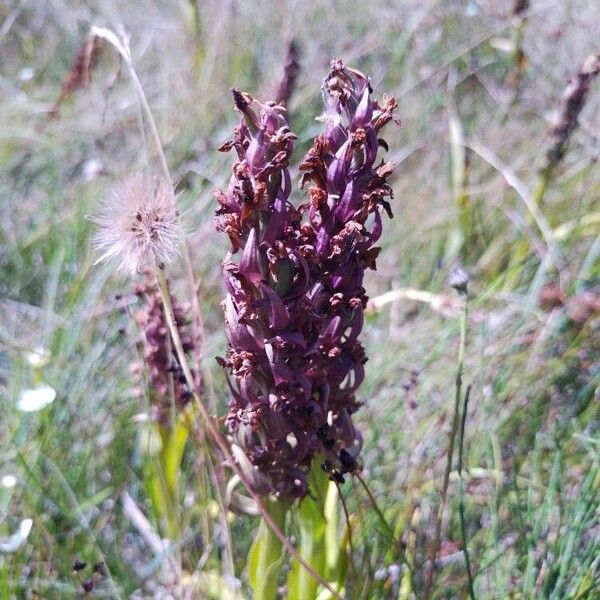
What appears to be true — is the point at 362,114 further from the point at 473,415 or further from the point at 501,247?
the point at 501,247

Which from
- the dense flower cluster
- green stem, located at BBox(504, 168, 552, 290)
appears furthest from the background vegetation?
the dense flower cluster

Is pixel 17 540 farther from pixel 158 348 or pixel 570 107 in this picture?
pixel 570 107

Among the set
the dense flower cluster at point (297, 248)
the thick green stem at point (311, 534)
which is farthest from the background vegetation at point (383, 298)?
the dense flower cluster at point (297, 248)

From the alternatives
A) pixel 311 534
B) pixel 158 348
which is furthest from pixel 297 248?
pixel 158 348

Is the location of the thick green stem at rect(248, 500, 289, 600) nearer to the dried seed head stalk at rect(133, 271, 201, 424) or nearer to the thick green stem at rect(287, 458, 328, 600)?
the thick green stem at rect(287, 458, 328, 600)

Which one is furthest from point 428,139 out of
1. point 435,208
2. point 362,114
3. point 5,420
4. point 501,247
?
point 362,114

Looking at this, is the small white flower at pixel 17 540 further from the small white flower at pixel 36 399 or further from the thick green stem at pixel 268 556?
the thick green stem at pixel 268 556
